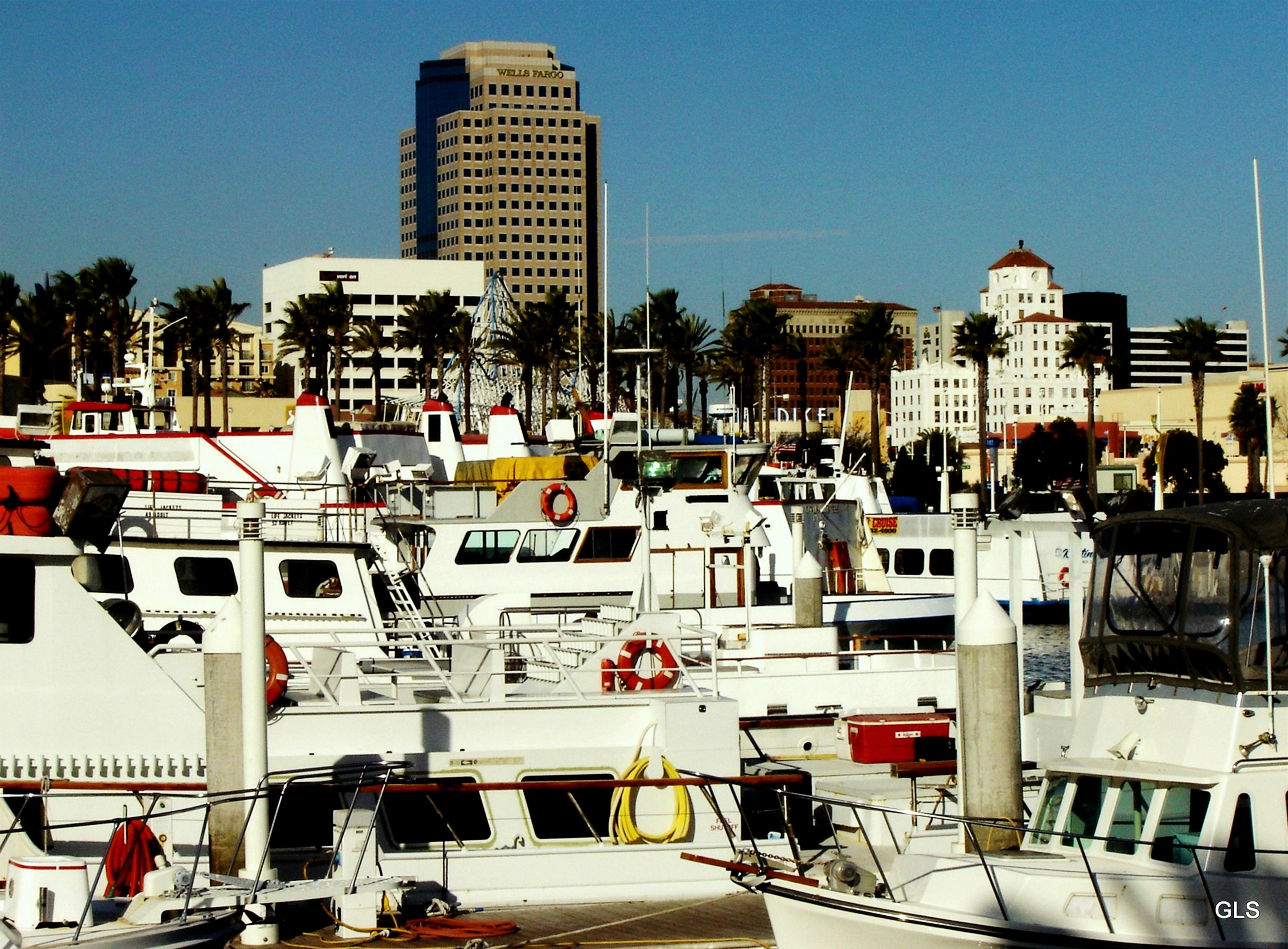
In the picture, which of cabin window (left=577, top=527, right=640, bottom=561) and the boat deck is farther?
cabin window (left=577, top=527, right=640, bottom=561)

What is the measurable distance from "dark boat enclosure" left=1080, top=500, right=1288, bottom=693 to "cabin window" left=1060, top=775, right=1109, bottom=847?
3.07 ft

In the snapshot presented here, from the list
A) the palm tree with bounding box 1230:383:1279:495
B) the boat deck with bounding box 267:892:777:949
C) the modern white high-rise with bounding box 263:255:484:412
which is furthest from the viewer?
the modern white high-rise with bounding box 263:255:484:412

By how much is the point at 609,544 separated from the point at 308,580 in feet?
19.9

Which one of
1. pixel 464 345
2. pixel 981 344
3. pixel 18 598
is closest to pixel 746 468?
pixel 18 598

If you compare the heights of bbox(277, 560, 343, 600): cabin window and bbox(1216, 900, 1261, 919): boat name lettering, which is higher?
bbox(277, 560, 343, 600): cabin window

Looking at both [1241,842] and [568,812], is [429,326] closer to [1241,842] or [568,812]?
[568,812]

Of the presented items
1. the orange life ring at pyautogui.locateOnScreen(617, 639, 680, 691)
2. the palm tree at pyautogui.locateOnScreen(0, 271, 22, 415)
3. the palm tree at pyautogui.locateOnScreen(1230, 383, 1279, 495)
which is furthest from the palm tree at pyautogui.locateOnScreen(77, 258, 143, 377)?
the palm tree at pyautogui.locateOnScreen(1230, 383, 1279, 495)

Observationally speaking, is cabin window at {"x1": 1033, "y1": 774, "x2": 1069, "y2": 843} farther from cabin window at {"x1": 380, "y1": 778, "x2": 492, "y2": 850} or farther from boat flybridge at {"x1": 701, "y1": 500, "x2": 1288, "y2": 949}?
cabin window at {"x1": 380, "y1": 778, "x2": 492, "y2": 850}

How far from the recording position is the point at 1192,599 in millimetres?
12062

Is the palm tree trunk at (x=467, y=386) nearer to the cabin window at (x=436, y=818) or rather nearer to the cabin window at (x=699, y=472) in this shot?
the cabin window at (x=699, y=472)

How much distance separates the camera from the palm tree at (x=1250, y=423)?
10444 cm

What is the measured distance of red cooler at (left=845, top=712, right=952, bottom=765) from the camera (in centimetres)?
1775

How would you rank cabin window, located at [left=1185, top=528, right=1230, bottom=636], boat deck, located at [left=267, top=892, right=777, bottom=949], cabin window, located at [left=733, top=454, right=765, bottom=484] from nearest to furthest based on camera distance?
cabin window, located at [left=1185, top=528, right=1230, bottom=636] < boat deck, located at [left=267, top=892, right=777, bottom=949] < cabin window, located at [left=733, top=454, right=765, bottom=484]

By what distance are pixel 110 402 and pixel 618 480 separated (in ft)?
45.8
